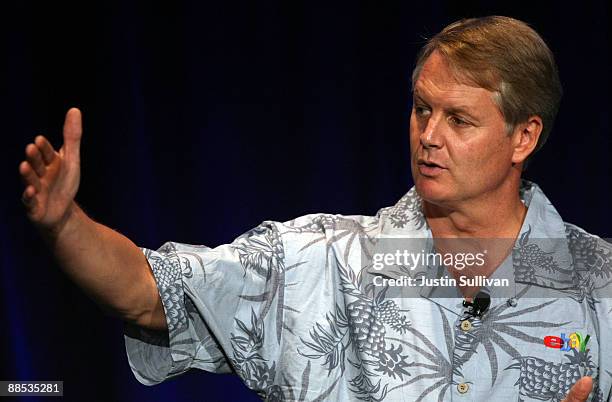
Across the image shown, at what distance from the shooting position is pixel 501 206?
1.89 metres

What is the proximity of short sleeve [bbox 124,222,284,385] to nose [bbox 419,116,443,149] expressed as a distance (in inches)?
13.7

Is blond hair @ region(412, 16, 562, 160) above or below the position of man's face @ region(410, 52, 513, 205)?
above

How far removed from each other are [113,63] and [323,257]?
1043 millimetres

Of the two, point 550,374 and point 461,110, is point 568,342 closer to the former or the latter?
point 550,374

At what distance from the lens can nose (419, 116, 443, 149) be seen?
177cm

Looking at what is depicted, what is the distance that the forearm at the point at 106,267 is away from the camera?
1.42 meters

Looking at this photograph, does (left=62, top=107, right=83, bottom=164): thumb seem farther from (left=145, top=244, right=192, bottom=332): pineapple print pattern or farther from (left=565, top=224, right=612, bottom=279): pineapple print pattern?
(left=565, top=224, right=612, bottom=279): pineapple print pattern

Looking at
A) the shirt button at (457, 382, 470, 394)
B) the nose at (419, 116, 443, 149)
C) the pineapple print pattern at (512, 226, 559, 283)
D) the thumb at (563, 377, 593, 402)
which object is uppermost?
the nose at (419, 116, 443, 149)

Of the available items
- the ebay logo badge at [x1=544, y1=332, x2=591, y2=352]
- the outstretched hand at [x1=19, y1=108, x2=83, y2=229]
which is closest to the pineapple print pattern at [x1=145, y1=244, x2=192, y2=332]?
the outstretched hand at [x1=19, y1=108, x2=83, y2=229]

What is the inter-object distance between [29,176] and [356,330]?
0.66 metres

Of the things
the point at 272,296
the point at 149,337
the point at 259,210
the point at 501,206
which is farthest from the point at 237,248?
the point at 259,210

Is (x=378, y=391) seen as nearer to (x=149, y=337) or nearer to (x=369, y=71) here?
(x=149, y=337)

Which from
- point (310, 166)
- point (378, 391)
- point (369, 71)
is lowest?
point (378, 391)

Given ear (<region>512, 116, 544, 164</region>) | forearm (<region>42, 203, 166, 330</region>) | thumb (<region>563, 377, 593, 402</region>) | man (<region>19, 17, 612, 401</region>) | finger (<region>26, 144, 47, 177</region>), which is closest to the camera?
finger (<region>26, 144, 47, 177</region>)
